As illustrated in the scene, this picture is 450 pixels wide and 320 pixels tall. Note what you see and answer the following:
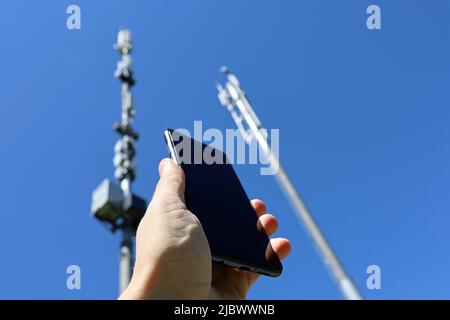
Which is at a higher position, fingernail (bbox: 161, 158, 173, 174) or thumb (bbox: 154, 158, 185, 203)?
fingernail (bbox: 161, 158, 173, 174)

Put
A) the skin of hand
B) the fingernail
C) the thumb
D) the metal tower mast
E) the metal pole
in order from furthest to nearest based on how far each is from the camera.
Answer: the metal pole < the metal tower mast < the fingernail < the thumb < the skin of hand

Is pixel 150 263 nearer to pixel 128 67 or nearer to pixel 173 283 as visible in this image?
pixel 173 283

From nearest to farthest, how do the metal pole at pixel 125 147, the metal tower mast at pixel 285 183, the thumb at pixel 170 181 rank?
the thumb at pixel 170 181
the metal tower mast at pixel 285 183
the metal pole at pixel 125 147

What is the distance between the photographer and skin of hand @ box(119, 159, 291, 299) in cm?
209

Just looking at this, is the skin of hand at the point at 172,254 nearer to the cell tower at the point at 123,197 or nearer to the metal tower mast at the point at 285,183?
the metal tower mast at the point at 285,183

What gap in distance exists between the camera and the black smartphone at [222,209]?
262cm

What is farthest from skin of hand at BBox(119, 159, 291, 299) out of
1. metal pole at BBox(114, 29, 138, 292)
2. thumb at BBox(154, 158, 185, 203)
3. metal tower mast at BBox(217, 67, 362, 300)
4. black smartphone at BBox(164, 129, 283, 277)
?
metal pole at BBox(114, 29, 138, 292)

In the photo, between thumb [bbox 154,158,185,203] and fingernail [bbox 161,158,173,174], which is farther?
fingernail [bbox 161,158,173,174]

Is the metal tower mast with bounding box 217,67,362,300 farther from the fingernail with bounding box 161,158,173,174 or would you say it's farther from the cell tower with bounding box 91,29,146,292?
the cell tower with bounding box 91,29,146,292

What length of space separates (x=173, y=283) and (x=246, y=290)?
909 mm

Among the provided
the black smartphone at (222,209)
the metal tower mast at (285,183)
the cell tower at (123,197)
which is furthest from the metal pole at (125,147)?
the black smartphone at (222,209)

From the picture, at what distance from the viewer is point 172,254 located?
2.23 meters

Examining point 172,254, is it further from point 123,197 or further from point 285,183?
point 123,197
